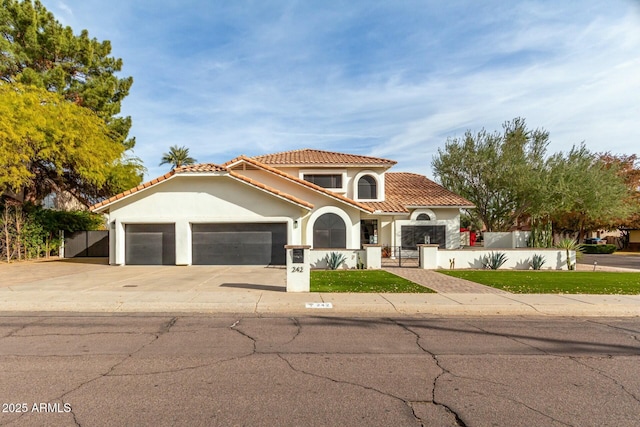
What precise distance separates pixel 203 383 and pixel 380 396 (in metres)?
2.08

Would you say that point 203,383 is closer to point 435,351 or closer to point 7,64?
point 435,351

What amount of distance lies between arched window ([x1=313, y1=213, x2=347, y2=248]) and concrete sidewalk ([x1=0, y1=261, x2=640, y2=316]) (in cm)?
854

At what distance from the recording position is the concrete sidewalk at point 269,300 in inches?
340

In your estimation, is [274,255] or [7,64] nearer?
[274,255]

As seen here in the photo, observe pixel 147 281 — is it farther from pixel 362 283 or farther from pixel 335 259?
pixel 335 259

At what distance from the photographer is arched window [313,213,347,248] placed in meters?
20.9

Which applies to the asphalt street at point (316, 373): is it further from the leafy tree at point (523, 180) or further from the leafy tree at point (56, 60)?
the leafy tree at point (56, 60)

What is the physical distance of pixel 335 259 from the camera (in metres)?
17.0

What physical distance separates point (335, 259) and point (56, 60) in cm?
2730

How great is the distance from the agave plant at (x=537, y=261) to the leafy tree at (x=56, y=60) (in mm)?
30044

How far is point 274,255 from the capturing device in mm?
18719

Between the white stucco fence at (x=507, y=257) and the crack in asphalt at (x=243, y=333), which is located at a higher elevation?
the white stucco fence at (x=507, y=257)

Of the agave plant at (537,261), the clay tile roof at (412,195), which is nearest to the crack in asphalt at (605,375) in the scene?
the agave plant at (537,261)

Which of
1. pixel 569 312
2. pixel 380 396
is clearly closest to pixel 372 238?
pixel 569 312
